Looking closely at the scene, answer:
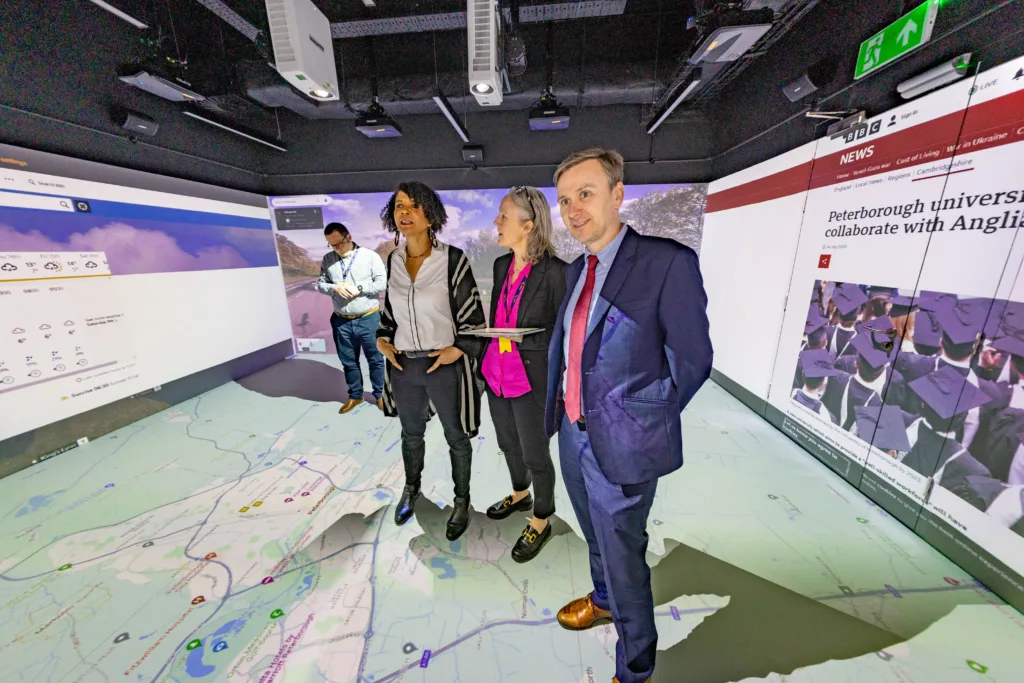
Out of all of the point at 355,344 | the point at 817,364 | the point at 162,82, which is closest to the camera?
the point at 817,364

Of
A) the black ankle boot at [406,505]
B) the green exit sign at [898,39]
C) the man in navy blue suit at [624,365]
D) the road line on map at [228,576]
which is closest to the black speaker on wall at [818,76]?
the green exit sign at [898,39]

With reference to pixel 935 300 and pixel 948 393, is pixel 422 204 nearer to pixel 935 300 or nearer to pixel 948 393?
pixel 935 300

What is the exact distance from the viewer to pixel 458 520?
202 centimetres

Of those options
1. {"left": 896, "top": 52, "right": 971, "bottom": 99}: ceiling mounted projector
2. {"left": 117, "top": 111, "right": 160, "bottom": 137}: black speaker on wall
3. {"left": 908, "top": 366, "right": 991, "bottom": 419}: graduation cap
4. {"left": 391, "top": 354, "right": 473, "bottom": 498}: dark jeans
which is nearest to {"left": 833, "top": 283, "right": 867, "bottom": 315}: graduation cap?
{"left": 908, "top": 366, "right": 991, "bottom": 419}: graduation cap

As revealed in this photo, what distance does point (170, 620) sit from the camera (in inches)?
62.2

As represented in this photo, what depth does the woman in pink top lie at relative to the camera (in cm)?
158

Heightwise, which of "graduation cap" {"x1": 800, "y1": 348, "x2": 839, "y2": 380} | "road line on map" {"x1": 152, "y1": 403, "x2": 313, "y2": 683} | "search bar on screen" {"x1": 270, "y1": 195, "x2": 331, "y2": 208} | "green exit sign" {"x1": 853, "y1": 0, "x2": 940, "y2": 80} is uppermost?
"green exit sign" {"x1": 853, "y1": 0, "x2": 940, "y2": 80}

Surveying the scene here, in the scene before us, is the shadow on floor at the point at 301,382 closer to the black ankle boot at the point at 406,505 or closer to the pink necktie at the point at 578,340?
the black ankle boot at the point at 406,505

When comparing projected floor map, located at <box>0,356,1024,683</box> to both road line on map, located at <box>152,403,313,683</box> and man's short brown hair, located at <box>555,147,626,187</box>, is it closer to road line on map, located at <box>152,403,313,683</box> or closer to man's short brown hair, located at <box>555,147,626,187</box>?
road line on map, located at <box>152,403,313,683</box>

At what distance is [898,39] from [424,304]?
3203 millimetres

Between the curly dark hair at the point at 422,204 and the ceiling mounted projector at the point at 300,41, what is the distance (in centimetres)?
166

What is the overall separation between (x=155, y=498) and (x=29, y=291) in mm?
1991

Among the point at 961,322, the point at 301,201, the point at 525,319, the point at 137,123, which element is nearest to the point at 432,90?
the point at 301,201

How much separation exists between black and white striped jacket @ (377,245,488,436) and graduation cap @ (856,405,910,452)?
251 cm
